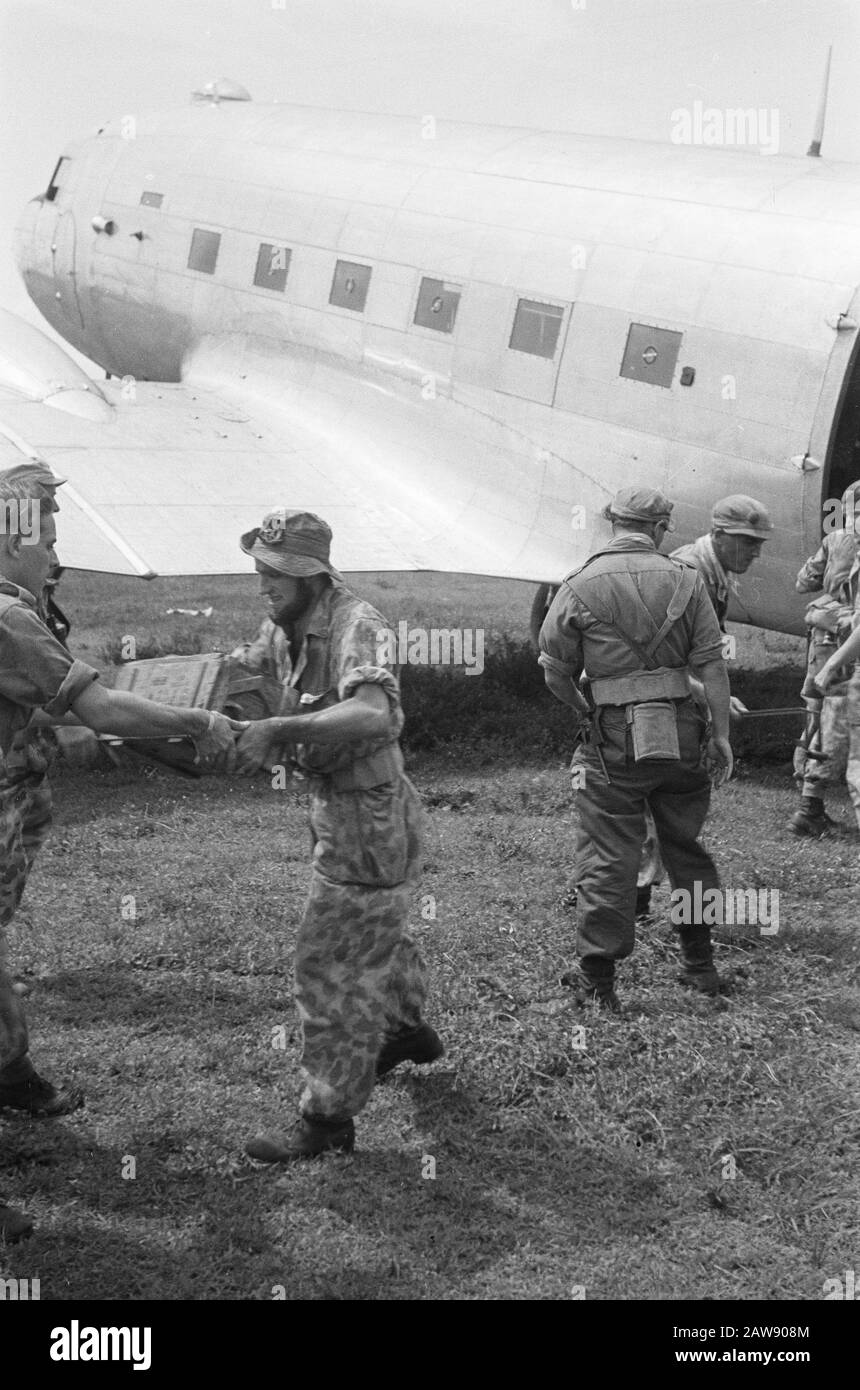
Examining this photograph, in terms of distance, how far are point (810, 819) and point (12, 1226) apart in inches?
238

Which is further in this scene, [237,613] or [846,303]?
[237,613]

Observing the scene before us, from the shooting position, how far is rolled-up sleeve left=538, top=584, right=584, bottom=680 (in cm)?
660

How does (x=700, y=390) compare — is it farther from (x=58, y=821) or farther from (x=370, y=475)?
(x=58, y=821)

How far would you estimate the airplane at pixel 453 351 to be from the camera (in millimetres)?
9633

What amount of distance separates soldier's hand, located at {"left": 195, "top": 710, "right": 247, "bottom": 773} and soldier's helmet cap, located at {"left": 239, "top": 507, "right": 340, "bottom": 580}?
701 millimetres

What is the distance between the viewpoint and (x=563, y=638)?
6.62m

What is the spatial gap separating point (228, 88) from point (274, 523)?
36.3 feet

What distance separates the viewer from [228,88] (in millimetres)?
14289

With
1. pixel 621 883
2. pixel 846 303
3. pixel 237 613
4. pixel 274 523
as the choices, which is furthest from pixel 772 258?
pixel 237 613

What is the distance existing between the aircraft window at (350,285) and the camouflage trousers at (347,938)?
25.5 feet

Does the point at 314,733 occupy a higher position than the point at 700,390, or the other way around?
the point at 700,390

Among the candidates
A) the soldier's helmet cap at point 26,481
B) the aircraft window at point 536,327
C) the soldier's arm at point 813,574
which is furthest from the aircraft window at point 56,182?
the soldier's arm at point 813,574

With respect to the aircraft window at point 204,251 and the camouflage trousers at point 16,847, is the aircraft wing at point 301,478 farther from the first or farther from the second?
the camouflage trousers at point 16,847

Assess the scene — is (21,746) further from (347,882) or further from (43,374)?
(43,374)
